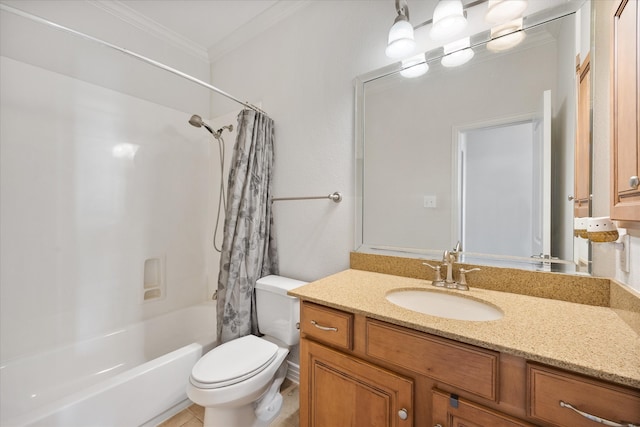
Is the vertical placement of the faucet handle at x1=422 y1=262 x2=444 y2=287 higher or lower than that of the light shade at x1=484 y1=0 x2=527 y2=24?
lower

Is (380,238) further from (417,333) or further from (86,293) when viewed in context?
(86,293)

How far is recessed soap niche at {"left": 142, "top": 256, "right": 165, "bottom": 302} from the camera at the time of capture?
2066 mm

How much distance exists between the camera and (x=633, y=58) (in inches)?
24.6

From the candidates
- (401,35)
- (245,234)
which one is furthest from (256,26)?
(245,234)

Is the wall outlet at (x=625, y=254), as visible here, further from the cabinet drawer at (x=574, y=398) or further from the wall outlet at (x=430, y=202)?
the wall outlet at (x=430, y=202)

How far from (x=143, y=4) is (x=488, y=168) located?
2581 mm

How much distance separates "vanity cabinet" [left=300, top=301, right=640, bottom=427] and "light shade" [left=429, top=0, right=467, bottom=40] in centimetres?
134

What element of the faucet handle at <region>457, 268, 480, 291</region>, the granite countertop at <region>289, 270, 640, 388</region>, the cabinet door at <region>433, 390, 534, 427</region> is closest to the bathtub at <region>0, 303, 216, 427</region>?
the granite countertop at <region>289, 270, 640, 388</region>

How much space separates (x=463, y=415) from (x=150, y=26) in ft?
10.1

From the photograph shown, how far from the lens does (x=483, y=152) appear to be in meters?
1.15

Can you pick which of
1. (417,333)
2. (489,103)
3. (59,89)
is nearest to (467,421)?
(417,333)

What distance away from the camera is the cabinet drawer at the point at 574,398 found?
0.53 meters

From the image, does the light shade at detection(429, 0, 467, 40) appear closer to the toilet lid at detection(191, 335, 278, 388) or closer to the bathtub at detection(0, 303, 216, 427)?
the toilet lid at detection(191, 335, 278, 388)

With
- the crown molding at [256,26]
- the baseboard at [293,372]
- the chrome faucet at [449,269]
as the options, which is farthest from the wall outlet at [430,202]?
the crown molding at [256,26]
